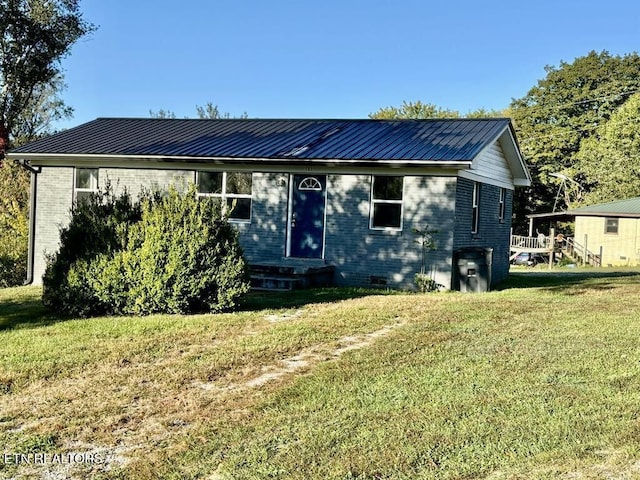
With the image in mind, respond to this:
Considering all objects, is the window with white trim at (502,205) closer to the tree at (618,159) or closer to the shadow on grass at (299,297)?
the shadow on grass at (299,297)

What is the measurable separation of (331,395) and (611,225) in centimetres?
3323

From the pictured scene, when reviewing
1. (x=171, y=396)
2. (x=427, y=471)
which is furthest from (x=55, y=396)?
(x=427, y=471)

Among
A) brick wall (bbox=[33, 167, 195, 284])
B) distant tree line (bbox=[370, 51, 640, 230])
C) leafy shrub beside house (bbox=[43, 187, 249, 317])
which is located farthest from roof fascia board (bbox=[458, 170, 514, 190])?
distant tree line (bbox=[370, 51, 640, 230])

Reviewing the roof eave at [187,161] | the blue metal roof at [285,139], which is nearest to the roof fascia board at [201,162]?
the roof eave at [187,161]

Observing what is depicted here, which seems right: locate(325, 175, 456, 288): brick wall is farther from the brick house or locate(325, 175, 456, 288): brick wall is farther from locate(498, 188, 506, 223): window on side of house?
locate(498, 188, 506, 223): window on side of house

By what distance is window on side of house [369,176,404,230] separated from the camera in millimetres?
14625

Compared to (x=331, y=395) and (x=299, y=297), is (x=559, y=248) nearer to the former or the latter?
(x=299, y=297)

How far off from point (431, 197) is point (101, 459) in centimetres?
1074

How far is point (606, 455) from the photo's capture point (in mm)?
4191

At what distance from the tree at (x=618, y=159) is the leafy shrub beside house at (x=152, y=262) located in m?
37.3

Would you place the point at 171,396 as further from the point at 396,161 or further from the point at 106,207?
the point at 396,161

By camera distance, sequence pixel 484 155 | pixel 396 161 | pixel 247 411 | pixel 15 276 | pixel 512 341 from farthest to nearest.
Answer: pixel 15 276, pixel 484 155, pixel 396 161, pixel 512 341, pixel 247 411

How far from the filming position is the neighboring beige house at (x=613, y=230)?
3403 centimetres

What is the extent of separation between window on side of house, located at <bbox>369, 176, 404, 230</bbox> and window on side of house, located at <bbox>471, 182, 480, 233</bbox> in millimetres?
2277
